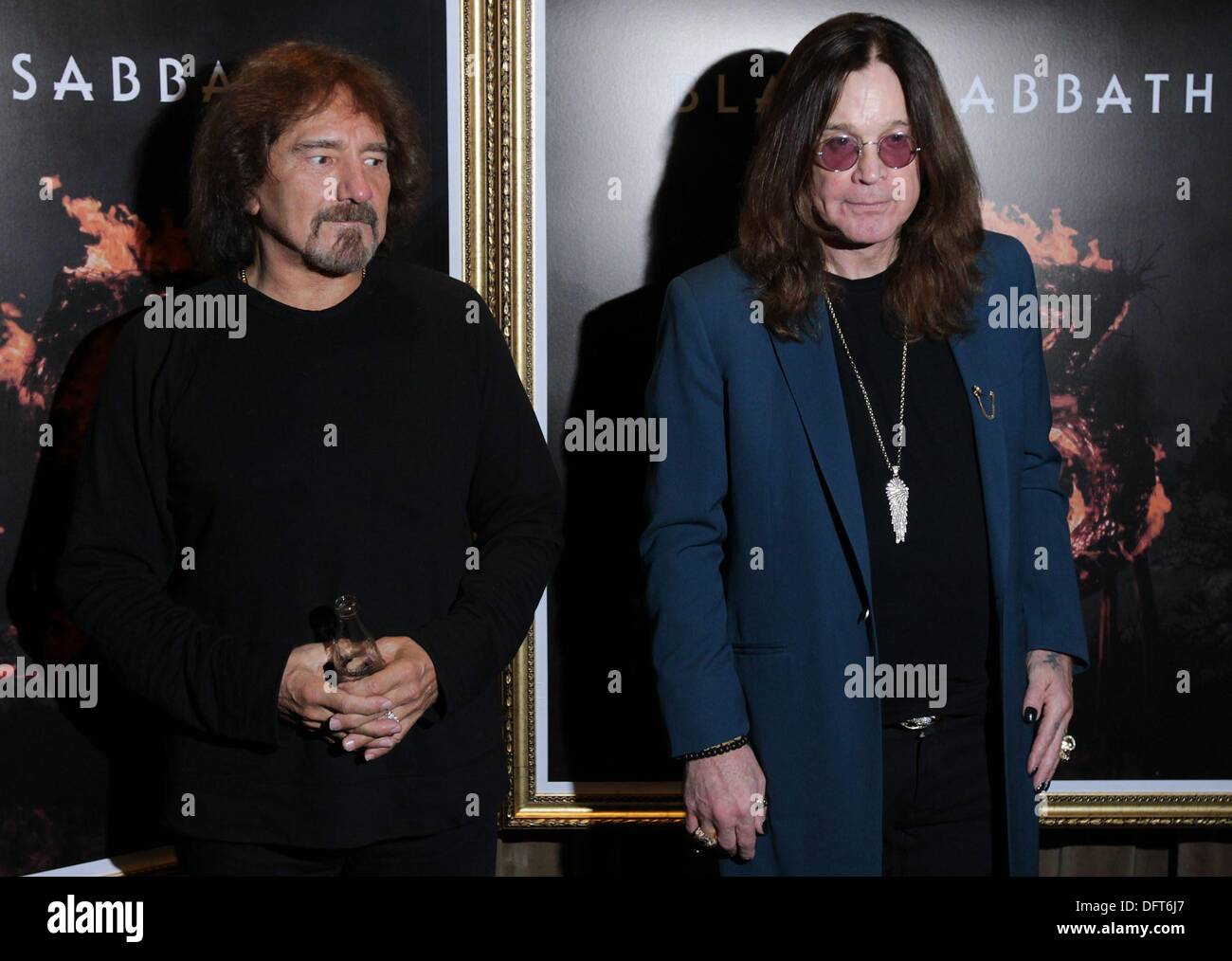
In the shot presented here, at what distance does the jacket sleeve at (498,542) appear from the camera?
2.09 meters

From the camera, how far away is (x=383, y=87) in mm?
2311

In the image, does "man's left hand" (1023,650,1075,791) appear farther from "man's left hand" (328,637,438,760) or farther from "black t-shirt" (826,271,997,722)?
"man's left hand" (328,637,438,760)

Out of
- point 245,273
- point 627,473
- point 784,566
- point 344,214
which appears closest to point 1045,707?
point 784,566

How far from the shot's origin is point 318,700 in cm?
201

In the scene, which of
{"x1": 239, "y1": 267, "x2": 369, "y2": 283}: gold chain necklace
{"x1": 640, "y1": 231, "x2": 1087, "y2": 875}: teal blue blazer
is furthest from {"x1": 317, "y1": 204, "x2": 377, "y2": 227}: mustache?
{"x1": 640, "y1": 231, "x2": 1087, "y2": 875}: teal blue blazer

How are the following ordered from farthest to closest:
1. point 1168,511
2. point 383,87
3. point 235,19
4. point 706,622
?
point 1168,511 → point 235,19 → point 383,87 → point 706,622

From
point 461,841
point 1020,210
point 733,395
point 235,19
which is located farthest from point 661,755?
point 235,19

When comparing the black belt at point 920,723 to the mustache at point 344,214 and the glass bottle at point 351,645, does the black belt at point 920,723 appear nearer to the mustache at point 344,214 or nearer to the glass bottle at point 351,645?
the glass bottle at point 351,645

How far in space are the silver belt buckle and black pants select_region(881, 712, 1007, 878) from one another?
0.01 meters

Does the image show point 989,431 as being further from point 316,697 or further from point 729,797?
point 316,697

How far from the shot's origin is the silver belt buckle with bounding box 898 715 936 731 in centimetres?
204

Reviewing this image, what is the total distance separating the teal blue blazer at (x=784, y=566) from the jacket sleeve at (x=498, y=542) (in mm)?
215

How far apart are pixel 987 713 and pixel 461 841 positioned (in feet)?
2.88

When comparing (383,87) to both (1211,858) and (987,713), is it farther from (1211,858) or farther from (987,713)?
(1211,858)
